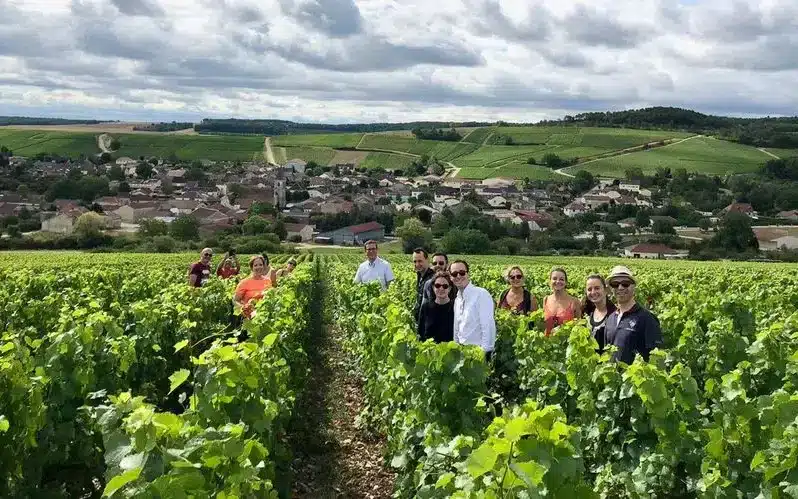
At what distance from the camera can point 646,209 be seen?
99.5m

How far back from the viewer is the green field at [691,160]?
123044 mm

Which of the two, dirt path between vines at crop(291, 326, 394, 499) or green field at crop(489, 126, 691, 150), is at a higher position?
green field at crop(489, 126, 691, 150)

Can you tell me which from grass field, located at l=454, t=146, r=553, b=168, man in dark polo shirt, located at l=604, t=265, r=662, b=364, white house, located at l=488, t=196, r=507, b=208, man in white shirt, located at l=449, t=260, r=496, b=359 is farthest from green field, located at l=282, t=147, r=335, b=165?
man in dark polo shirt, located at l=604, t=265, r=662, b=364

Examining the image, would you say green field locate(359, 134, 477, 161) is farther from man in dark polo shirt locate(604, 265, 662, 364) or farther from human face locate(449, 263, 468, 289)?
man in dark polo shirt locate(604, 265, 662, 364)

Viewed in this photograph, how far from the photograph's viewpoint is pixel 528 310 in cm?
855

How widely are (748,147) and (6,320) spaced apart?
14893cm

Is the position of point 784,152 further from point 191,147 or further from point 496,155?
point 191,147

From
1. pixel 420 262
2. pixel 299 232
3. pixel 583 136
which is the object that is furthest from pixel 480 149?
pixel 420 262

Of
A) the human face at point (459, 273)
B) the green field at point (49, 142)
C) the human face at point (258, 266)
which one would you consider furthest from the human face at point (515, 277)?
the green field at point (49, 142)

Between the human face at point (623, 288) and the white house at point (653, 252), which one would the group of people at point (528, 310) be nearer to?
the human face at point (623, 288)

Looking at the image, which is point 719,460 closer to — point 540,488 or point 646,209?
point 540,488

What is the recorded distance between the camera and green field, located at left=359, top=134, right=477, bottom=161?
515ft

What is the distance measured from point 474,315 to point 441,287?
673 millimetres

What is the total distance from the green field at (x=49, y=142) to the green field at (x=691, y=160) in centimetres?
10997
